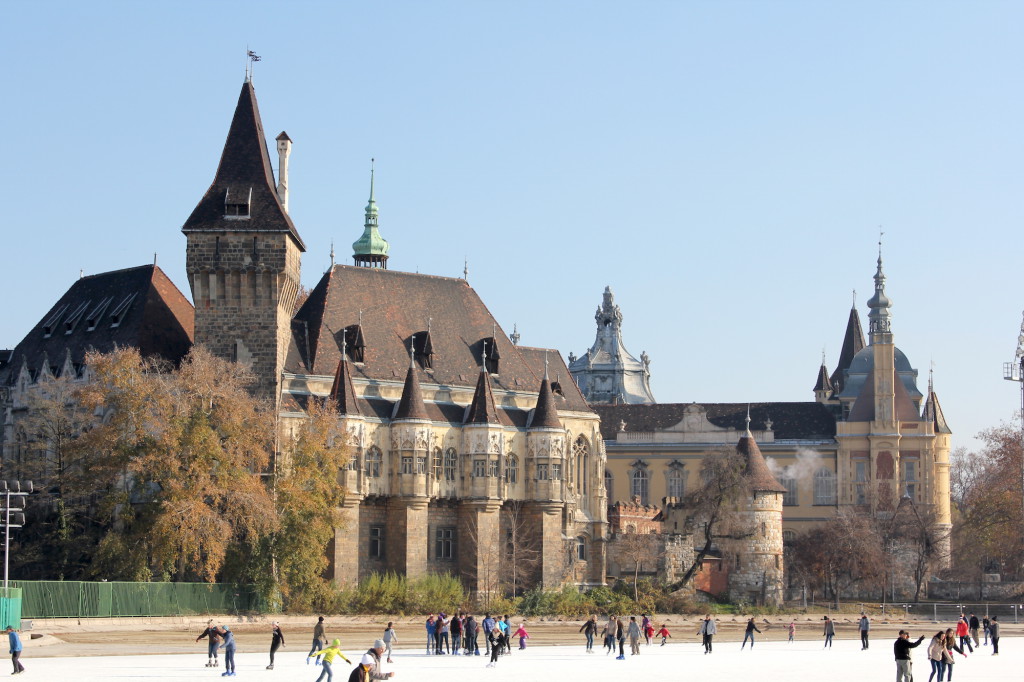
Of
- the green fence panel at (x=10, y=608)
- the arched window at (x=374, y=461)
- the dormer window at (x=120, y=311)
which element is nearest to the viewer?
the green fence panel at (x=10, y=608)

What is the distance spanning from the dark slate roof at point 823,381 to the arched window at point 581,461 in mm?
56801

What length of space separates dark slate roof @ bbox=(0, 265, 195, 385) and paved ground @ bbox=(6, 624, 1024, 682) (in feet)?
85.7

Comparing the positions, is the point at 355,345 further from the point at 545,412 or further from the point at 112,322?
the point at 112,322

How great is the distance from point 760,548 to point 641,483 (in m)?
35.8


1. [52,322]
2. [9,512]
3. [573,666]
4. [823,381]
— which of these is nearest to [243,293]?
[52,322]

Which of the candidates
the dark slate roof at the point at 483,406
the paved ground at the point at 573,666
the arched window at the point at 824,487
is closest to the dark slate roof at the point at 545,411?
the dark slate roof at the point at 483,406

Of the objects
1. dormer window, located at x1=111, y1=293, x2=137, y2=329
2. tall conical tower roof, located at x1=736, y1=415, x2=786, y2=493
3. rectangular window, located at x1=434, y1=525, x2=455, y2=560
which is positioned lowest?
rectangular window, located at x1=434, y1=525, x2=455, y2=560

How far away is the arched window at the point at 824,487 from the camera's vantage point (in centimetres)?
12631

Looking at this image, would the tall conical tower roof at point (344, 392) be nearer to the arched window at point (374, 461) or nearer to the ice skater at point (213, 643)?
the arched window at point (374, 461)

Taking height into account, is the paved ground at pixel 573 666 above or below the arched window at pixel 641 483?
below

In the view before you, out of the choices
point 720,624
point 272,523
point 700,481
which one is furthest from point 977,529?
point 272,523

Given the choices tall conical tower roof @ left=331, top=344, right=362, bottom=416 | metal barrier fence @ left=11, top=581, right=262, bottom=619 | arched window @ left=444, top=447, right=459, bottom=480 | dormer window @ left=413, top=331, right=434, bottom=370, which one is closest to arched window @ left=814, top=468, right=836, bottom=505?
dormer window @ left=413, top=331, right=434, bottom=370

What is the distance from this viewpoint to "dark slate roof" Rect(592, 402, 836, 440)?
5069 inches

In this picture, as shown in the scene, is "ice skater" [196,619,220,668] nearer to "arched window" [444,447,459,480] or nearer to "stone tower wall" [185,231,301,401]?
"stone tower wall" [185,231,301,401]
